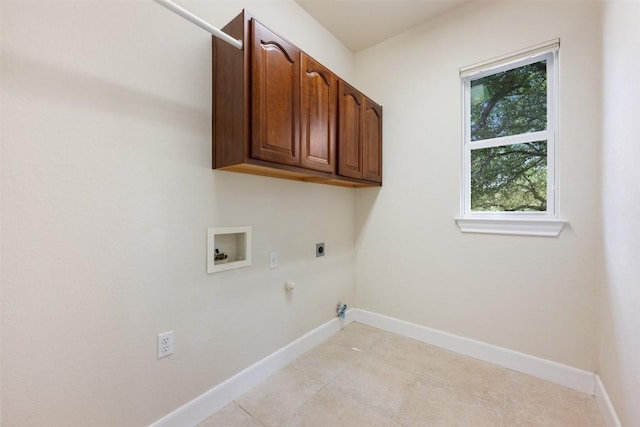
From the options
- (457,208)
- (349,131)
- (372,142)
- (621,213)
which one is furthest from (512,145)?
(349,131)

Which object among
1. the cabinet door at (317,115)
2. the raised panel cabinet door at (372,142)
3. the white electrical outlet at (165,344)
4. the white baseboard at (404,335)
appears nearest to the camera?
the white electrical outlet at (165,344)

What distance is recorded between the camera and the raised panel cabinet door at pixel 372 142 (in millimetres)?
2246

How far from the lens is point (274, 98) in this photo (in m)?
1.44

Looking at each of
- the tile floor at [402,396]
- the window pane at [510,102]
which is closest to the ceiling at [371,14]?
the window pane at [510,102]

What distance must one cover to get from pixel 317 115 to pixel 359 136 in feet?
1.82

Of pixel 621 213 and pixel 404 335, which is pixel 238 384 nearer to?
pixel 404 335

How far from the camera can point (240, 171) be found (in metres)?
1.63

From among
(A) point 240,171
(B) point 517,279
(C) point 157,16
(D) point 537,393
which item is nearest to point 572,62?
(B) point 517,279

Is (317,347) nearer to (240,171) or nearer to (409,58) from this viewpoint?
(240,171)

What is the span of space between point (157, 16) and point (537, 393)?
9.89 ft

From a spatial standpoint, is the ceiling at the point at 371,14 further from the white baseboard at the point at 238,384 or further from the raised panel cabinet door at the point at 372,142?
the white baseboard at the point at 238,384

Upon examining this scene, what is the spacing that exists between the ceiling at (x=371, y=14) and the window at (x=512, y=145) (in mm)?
592

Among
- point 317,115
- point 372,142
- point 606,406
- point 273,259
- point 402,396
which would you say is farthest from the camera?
point 372,142

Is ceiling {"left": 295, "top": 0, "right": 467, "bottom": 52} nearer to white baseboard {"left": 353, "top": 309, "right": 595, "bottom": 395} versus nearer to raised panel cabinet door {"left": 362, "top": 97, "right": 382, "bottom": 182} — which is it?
raised panel cabinet door {"left": 362, "top": 97, "right": 382, "bottom": 182}
